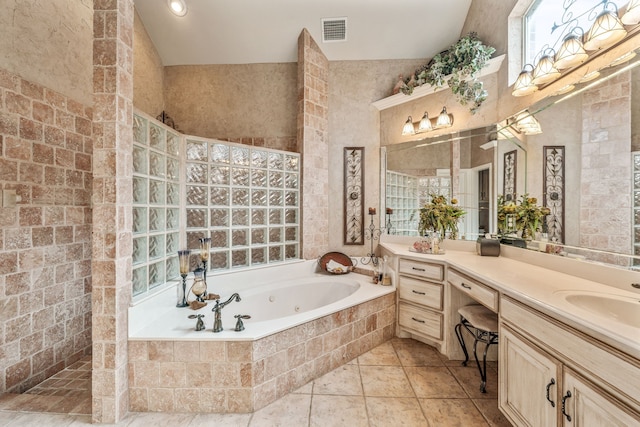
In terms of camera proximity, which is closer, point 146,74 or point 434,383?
point 434,383

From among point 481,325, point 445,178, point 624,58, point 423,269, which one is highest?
point 624,58

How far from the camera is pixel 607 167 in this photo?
1.33 m

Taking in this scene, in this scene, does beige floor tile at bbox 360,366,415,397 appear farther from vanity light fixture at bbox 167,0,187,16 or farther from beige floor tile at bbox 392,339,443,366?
vanity light fixture at bbox 167,0,187,16

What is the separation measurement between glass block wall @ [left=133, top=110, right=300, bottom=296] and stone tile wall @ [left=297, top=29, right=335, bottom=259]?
0.12 meters

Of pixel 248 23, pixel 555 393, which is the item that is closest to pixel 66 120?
pixel 248 23

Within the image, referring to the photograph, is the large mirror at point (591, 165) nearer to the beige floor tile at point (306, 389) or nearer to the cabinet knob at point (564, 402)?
the cabinet knob at point (564, 402)

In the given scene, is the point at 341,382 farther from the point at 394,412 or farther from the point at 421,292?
the point at 421,292

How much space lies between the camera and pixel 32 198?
177 cm

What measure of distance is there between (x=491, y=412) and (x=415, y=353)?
659 millimetres

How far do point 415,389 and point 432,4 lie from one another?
3.38m

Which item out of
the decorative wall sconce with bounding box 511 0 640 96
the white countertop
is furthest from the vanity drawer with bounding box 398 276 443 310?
the decorative wall sconce with bounding box 511 0 640 96

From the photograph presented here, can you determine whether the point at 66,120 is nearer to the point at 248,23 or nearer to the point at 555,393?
the point at 248,23

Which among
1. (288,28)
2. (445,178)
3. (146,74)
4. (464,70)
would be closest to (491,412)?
(445,178)

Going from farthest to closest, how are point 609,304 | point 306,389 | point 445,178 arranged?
point 445,178, point 306,389, point 609,304
